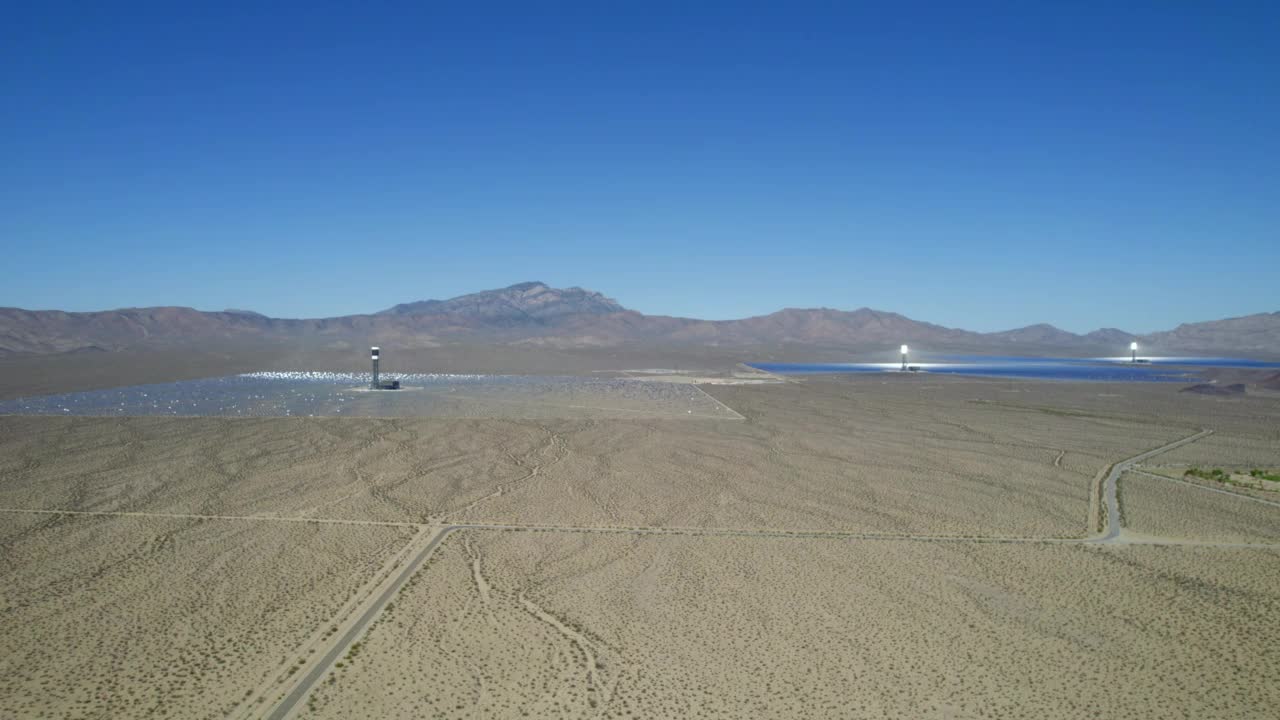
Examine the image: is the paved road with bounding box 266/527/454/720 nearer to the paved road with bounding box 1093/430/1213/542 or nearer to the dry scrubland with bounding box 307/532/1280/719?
the dry scrubland with bounding box 307/532/1280/719

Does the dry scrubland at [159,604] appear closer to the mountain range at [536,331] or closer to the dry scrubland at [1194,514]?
the dry scrubland at [1194,514]

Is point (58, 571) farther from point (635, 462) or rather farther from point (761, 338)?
point (761, 338)

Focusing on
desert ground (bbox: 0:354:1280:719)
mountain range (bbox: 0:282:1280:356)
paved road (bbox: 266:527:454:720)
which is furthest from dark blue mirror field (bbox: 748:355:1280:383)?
mountain range (bbox: 0:282:1280:356)

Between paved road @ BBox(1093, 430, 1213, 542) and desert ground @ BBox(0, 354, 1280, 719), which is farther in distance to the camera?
paved road @ BBox(1093, 430, 1213, 542)

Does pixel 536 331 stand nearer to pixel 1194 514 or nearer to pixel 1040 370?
pixel 1040 370

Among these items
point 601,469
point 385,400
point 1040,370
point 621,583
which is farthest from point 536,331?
point 621,583

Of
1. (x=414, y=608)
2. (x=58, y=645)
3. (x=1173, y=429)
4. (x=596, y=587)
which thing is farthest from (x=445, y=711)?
(x=1173, y=429)
